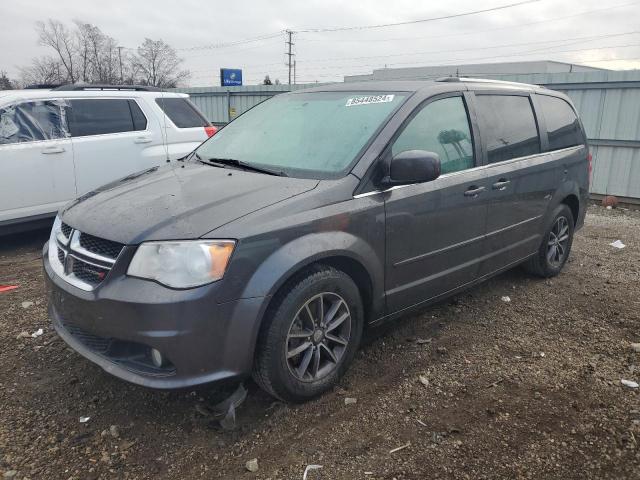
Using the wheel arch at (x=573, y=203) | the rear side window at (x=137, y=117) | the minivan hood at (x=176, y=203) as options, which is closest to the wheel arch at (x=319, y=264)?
the minivan hood at (x=176, y=203)

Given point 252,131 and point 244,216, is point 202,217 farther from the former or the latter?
point 252,131

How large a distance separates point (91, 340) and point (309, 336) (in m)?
1.15

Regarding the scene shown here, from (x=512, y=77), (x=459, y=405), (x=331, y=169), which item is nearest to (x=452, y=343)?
(x=459, y=405)

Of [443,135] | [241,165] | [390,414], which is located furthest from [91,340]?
[443,135]

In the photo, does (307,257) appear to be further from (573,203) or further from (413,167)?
(573,203)

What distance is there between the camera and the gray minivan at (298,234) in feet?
7.74

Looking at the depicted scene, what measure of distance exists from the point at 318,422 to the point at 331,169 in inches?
56.2

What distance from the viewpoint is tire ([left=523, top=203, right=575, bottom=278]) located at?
15.3 ft

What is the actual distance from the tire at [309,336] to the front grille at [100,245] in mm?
813

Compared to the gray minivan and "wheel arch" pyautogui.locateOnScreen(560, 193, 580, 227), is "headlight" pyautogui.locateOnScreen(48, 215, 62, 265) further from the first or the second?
"wheel arch" pyautogui.locateOnScreen(560, 193, 580, 227)

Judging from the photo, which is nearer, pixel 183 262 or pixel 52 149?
→ pixel 183 262

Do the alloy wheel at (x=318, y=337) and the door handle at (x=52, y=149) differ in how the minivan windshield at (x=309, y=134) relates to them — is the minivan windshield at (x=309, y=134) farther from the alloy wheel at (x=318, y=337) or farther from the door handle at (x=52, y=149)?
the door handle at (x=52, y=149)

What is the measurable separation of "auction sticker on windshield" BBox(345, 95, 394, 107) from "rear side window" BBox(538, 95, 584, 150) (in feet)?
6.39

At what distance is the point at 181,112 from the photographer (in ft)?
22.7
